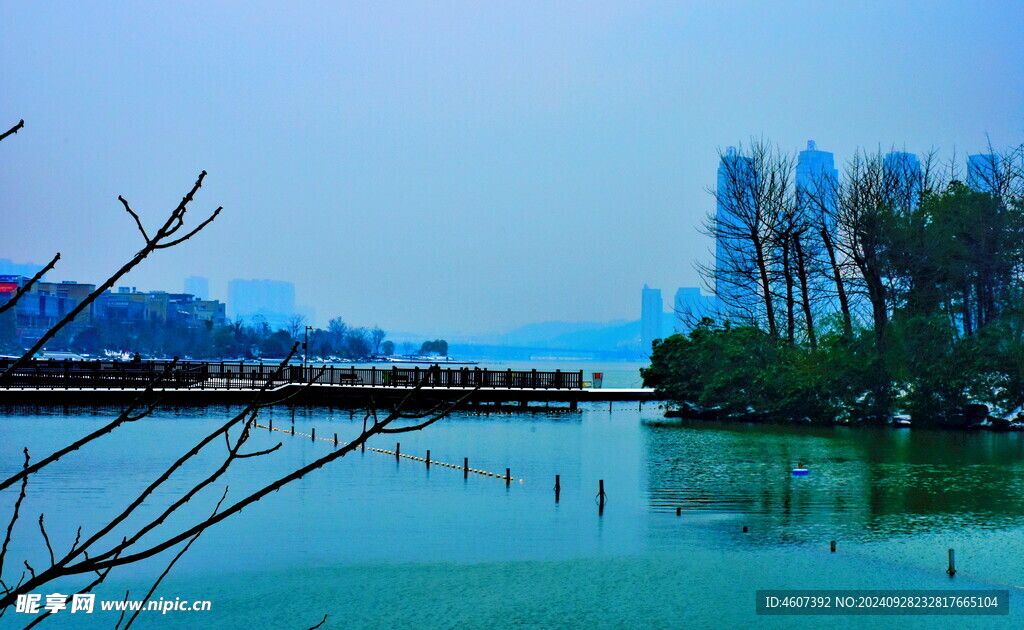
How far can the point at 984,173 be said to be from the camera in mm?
61375

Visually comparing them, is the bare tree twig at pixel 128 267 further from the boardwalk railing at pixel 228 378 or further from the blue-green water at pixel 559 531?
the boardwalk railing at pixel 228 378

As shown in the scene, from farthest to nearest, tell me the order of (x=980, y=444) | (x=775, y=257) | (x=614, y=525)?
(x=775, y=257), (x=980, y=444), (x=614, y=525)

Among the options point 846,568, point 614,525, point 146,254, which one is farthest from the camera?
point 614,525

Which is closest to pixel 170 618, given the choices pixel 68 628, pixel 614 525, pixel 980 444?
pixel 68 628

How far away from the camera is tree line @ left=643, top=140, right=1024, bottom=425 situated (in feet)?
176

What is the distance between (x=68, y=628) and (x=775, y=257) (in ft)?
174

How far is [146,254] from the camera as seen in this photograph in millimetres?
2223

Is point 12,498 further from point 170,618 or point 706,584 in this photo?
point 706,584

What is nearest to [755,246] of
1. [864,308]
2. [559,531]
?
[864,308]

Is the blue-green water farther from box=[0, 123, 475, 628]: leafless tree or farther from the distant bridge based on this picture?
the distant bridge

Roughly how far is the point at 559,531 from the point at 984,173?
48445 mm

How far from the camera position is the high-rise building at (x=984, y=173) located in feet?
196

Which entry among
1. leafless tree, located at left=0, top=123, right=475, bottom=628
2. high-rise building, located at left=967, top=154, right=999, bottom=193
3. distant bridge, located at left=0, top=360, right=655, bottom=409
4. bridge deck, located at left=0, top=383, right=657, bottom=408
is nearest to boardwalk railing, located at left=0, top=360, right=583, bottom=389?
distant bridge, located at left=0, top=360, right=655, bottom=409

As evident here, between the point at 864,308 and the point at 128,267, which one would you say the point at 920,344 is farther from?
the point at 128,267
